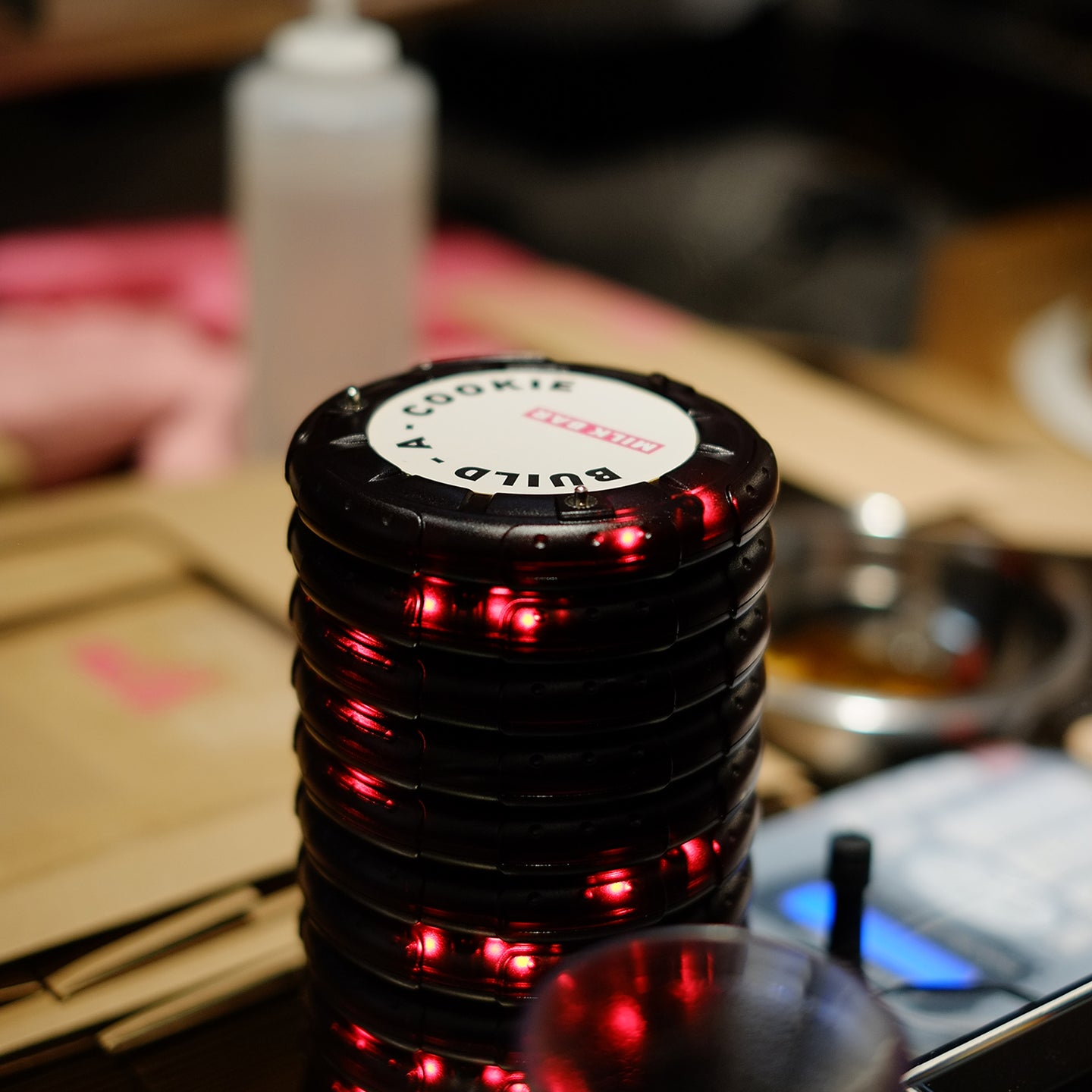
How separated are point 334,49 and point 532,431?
Result: 0.83m

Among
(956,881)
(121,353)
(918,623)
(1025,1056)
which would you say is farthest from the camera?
(121,353)

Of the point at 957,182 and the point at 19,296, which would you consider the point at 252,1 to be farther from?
the point at 957,182

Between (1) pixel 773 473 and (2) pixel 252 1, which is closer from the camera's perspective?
(1) pixel 773 473

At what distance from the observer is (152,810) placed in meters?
0.89

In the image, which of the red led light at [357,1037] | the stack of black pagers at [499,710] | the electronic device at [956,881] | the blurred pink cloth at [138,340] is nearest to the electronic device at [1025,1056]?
the electronic device at [956,881]

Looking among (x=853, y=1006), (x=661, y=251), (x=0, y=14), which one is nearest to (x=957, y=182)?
(x=661, y=251)

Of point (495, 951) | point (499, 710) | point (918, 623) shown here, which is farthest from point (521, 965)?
point (918, 623)

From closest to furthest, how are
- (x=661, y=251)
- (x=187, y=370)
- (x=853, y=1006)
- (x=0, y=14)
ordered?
(x=853, y=1006) → (x=0, y=14) → (x=187, y=370) → (x=661, y=251)

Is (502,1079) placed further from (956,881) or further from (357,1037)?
(956,881)

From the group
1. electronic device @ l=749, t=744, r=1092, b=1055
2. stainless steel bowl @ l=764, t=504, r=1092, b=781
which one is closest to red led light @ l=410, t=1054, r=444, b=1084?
electronic device @ l=749, t=744, r=1092, b=1055

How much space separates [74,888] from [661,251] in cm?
191

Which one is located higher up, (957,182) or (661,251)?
(957,182)

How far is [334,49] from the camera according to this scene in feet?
4.32

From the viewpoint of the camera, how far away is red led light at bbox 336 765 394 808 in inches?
22.8
